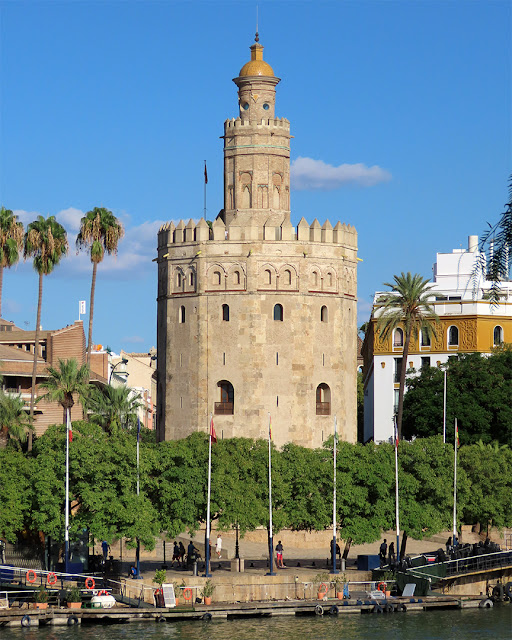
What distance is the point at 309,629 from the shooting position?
44.4 metres

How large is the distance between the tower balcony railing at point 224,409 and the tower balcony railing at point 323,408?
16.3 feet

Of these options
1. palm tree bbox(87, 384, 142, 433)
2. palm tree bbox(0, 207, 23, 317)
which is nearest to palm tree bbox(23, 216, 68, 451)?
palm tree bbox(0, 207, 23, 317)

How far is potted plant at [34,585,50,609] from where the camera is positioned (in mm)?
44594

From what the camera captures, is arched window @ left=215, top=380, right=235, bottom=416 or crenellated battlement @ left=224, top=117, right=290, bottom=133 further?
crenellated battlement @ left=224, top=117, right=290, bottom=133

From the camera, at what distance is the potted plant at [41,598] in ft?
146

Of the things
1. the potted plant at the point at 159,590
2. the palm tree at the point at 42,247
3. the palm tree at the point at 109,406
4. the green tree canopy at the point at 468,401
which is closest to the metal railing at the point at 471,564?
the potted plant at the point at 159,590

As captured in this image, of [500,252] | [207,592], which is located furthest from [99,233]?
[500,252]

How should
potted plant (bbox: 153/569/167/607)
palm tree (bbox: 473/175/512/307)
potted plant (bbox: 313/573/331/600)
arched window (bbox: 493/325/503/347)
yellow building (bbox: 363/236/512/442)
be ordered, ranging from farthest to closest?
arched window (bbox: 493/325/503/347) < yellow building (bbox: 363/236/512/442) < potted plant (bbox: 313/573/331/600) < potted plant (bbox: 153/569/167/607) < palm tree (bbox: 473/175/512/307)

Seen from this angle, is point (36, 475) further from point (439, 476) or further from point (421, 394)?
point (421, 394)

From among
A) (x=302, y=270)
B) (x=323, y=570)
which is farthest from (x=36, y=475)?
(x=302, y=270)

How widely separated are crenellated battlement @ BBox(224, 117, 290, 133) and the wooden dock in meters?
32.3

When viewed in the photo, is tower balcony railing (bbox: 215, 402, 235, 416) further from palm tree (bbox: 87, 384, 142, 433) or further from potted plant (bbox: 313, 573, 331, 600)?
potted plant (bbox: 313, 573, 331, 600)

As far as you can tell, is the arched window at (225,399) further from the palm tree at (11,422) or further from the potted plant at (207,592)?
the potted plant at (207,592)

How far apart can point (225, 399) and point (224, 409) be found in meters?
0.63
